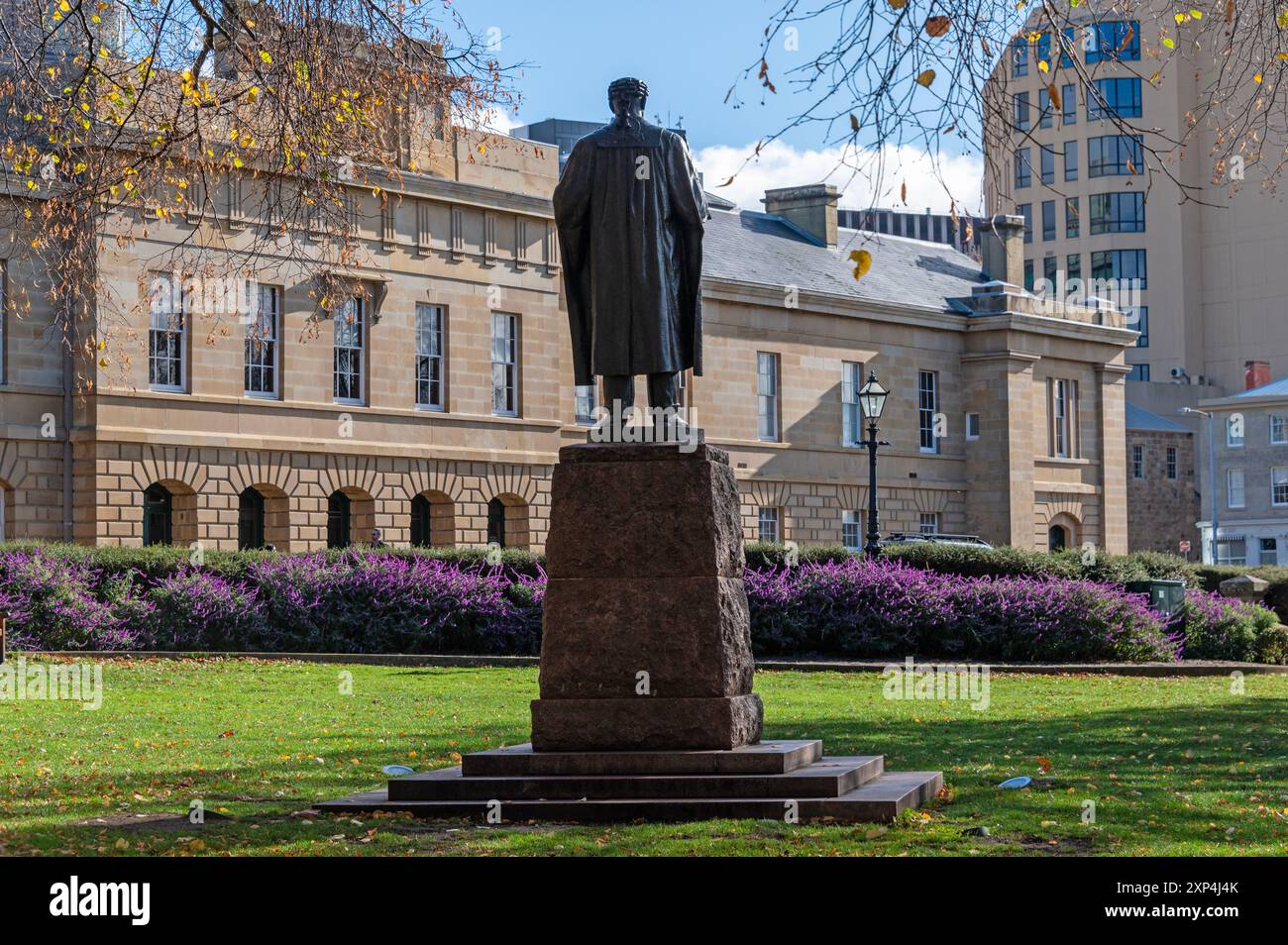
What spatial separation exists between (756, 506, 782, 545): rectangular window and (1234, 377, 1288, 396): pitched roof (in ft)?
124

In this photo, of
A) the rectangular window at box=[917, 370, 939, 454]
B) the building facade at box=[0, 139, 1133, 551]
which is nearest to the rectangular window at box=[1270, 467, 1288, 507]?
the building facade at box=[0, 139, 1133, 551]

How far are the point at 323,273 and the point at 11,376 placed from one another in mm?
22124

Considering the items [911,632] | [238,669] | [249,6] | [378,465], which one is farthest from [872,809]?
[378,465]

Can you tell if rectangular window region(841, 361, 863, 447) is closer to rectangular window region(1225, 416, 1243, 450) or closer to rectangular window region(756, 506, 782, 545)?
rectangular window region(756, 506, 782, 545)

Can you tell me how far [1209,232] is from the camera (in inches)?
3900

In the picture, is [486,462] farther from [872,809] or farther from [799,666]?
[872,809]

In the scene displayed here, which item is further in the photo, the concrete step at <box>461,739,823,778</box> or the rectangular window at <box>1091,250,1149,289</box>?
the rectangular window at <box>1091,250,1149,289</box>

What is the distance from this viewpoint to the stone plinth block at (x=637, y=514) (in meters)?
11.2

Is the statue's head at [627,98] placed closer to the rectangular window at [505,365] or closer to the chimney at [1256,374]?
the rectangular window at [505,365]

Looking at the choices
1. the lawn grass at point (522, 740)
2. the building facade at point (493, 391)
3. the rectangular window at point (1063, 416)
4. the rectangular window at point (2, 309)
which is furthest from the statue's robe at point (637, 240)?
the rectangular window at point (1063, 416)

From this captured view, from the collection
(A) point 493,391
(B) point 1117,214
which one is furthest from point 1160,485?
(A) point 493,391

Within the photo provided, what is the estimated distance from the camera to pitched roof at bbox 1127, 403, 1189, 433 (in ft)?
284

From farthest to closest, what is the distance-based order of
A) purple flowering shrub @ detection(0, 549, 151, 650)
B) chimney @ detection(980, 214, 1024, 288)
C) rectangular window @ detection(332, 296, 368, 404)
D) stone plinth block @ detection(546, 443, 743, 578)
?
chimney @ detection(980, 214, 1024, 288), rectangular window @ detection(332, 296, 368, 404), purple flowering shrub @ detection(0, 549, 151, 650), stone plinth block @ detection(546, 443, 743, 578)

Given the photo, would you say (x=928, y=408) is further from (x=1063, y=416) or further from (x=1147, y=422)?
(x=1147, y=422)
